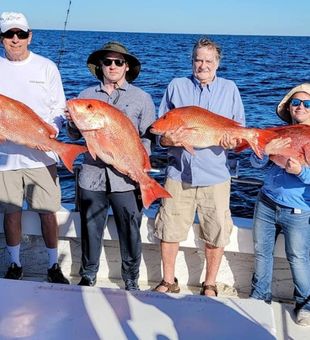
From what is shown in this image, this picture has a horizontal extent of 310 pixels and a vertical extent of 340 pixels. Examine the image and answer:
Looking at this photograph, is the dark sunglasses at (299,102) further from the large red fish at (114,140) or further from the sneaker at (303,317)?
the sneaker at (303,317)

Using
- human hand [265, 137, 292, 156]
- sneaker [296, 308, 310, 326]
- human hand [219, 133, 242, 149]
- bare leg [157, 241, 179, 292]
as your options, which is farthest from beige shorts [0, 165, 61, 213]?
sneaker [296, 308, 310, 326]

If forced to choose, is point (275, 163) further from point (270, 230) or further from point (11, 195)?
point (11, 195)

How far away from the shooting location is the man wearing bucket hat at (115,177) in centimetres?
375

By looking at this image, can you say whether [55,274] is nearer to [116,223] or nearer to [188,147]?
[116,223]

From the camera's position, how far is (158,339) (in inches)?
98.4

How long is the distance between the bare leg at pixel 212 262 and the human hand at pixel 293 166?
95cm

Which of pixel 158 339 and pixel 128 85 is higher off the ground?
pixel 128 85

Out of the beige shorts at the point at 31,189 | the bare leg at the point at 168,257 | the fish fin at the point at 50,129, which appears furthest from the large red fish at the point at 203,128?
the beige shorts at the point at 31,189

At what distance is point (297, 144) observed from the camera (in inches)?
136

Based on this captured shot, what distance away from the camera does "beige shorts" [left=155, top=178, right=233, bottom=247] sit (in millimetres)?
3936

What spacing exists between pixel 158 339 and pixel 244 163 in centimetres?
781

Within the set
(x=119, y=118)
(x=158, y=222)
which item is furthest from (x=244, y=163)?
(x=119, y=118)

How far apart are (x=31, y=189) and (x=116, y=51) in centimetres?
130

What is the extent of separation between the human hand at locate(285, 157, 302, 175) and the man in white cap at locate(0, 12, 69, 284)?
67.9 inches
